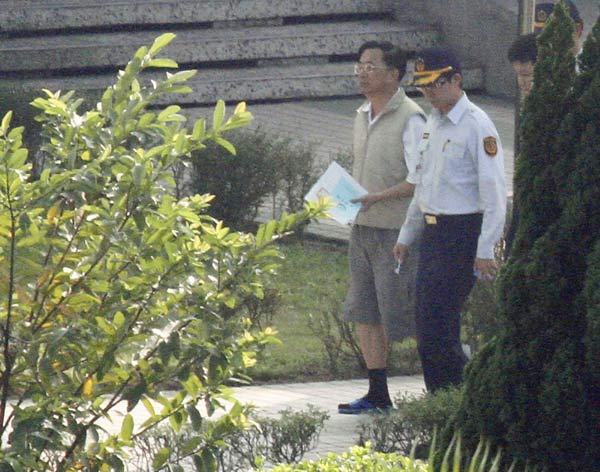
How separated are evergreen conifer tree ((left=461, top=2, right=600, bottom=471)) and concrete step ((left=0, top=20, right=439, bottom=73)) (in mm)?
14583

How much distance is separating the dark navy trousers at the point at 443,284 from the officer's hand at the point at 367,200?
0.40 metres

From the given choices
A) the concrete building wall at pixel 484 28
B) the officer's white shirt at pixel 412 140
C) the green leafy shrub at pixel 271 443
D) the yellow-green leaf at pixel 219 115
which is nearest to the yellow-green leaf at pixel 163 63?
the yellow-green leaf at pixel 219 115

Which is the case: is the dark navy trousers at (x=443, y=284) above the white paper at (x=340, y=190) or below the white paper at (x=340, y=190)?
below

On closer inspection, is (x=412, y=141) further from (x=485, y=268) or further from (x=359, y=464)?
(x=359, y=464)

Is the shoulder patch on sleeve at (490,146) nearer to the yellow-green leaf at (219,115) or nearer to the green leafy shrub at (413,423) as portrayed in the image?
the green leafy shrub at (413,423)

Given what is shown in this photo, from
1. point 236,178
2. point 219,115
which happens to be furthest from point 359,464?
point 236,178

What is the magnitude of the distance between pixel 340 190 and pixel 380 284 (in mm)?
535

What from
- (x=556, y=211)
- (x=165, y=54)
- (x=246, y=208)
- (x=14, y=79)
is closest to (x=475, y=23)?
(x=165, y=54)

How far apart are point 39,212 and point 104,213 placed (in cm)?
18

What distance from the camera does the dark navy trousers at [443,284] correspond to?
6938 mm

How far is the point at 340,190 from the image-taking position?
24.0 feet

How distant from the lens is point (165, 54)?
18.5 metres

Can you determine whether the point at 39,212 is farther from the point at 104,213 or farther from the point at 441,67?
the point at 441,67

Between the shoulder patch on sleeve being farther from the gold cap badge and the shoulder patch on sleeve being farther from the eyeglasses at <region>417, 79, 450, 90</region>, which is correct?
the gold cap badge
